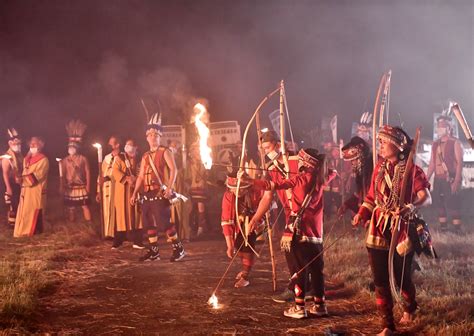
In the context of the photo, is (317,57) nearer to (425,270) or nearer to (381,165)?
(425,270)

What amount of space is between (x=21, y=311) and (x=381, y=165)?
3.85 m

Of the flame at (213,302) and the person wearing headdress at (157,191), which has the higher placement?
the person wearing headdress at (157,191)

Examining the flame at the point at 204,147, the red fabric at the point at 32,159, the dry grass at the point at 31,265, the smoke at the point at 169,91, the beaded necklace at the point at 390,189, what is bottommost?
the dry grass at the point at 31,265

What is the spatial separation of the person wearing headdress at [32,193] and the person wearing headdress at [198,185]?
10.9ft

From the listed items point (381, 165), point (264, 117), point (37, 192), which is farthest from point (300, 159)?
point (264, 117)

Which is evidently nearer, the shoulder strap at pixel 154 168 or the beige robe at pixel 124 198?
the shoulder strap at pixel 154 168

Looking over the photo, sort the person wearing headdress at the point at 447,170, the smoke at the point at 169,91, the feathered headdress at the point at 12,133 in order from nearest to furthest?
1. the person wearing headdress at the point at 447,170
2. the feathered headdress at the point at 12,133
3. the smoke at the point at 169,91

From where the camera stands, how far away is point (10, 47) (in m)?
14.9

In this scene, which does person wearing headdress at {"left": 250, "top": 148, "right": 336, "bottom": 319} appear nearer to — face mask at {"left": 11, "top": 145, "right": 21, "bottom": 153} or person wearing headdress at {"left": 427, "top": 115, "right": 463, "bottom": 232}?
person wearing headdress at {"left": 427, "top": 115, "right": 463, "bottom": 232}

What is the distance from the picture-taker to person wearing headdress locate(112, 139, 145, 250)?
30.0 feet

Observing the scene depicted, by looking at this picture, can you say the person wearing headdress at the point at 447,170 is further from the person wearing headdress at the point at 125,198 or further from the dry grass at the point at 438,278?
the person wearing headdress at the point at 125,198

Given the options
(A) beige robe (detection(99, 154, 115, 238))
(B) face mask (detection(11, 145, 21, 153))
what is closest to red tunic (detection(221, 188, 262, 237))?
(A) beige robe (detection(99, 154, 115, 238))

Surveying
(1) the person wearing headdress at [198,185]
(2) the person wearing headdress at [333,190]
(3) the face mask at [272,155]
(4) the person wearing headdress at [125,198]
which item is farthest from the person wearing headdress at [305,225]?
(2) the person wearing headdress at [333,190]

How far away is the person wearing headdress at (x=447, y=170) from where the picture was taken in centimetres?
1009
